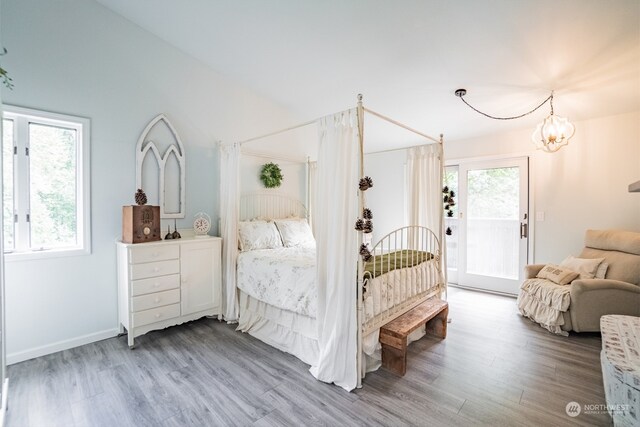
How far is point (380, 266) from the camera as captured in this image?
254cm

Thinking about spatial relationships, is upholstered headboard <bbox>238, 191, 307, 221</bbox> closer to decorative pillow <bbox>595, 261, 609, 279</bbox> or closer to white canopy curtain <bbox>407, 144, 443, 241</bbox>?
white canopy curtain <bbox>407, 144, 443, 241</bbox>

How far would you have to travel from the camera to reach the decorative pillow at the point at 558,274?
→ 3204mm

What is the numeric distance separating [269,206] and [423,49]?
9.25ft

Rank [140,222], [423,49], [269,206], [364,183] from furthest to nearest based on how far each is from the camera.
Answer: [269,206]
[140,222]
[423,49]
[364,183]

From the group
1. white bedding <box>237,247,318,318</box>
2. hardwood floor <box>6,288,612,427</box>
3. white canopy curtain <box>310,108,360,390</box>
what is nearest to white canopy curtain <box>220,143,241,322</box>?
white bedding <box>237,247,318,318</box>

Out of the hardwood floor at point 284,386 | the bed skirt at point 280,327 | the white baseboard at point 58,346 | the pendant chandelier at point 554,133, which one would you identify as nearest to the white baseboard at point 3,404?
the hardwood floor at point 284,386

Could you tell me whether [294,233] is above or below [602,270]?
above

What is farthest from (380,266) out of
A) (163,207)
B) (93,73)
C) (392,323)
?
(93,73)

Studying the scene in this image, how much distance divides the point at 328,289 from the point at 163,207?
229cm

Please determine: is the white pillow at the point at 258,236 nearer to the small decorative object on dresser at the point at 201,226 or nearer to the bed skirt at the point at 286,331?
the small decorative object on dresser at the point at 201,226

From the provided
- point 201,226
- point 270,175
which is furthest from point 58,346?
point 270,175

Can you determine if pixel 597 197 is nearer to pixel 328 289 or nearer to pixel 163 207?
pixel 328 289

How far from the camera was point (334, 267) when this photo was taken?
2201 millimetres

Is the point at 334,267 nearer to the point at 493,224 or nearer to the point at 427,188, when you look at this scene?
the point at 427,188
